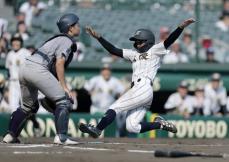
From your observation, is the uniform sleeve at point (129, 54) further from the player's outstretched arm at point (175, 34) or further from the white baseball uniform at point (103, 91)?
the white baseball uniform at point (103, 91)

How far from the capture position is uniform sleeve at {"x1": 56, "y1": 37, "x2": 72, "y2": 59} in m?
9.77

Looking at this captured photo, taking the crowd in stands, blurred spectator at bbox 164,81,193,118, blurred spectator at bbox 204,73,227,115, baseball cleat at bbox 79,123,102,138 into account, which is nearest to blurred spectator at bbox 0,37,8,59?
the crowd in stands

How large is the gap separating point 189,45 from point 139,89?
8.37 metres

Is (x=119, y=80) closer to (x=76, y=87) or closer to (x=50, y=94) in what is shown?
(x=76, y=87)

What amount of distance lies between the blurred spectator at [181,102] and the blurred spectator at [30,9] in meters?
3.74

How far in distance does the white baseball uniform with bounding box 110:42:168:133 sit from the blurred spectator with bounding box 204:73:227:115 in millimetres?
6683

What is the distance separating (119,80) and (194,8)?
2847mm

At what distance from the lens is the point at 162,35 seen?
59.5ft

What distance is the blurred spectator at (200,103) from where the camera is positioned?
17.2 m

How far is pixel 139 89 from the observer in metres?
10.4

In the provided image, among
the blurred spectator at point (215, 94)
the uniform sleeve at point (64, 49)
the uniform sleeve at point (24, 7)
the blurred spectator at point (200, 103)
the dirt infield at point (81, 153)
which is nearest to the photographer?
the dirt infield at point (81, 153)

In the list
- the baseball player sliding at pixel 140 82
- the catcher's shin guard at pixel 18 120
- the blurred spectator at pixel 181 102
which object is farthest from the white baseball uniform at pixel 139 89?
the blurred spectator at pixel 181 102

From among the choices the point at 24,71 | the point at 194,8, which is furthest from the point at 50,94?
the point at 194,8

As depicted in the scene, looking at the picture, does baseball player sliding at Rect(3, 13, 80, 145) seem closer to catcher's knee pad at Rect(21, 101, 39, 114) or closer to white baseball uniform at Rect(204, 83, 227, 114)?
Answer: catcher's knee pad at Rect(21, 101, 39, 114)
